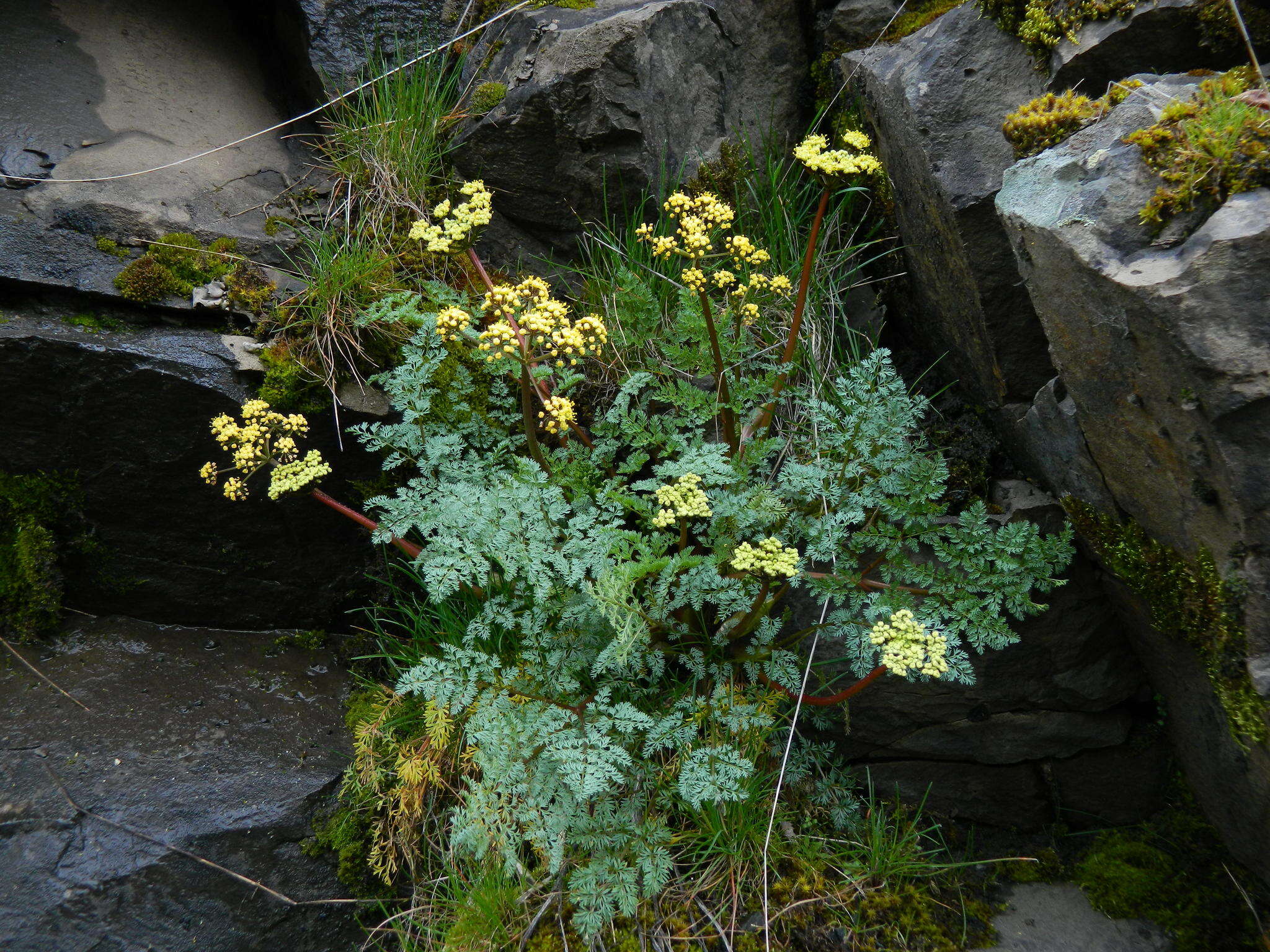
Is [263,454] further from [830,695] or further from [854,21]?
[854,21]

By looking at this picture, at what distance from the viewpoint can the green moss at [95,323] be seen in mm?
3041

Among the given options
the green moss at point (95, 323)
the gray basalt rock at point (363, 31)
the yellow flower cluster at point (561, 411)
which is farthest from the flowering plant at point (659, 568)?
the gray basalt rock at point (363, 31)

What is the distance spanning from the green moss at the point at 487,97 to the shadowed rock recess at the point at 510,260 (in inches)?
5.4

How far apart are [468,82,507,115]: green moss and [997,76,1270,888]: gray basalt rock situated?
7.43 feet

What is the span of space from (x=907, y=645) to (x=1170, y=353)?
947mm

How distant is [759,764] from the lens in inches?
110

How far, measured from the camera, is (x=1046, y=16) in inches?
101

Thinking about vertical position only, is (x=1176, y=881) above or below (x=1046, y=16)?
below

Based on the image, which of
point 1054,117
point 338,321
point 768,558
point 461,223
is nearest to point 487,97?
point 338,321

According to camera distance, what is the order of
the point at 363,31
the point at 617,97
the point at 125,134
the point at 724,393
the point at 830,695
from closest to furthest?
1. the point at 724,393
2. the point at 830,695
3. the point at 617,97
4. the point at 125,134
5. the point at 363,31

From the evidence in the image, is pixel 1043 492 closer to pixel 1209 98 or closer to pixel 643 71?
pixel 1209 98

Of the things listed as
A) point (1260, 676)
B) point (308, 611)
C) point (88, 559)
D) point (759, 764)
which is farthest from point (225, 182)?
point (1260, 676)

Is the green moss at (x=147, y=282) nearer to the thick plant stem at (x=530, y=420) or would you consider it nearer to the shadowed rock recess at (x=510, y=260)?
the shadowed rock recess at (x=510, y=260)

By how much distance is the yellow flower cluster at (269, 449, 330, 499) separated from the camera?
246cm
